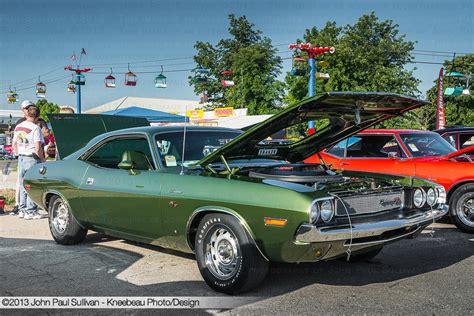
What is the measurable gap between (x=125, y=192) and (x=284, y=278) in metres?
1.75

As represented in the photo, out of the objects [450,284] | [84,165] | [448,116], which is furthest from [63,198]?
[448,116]

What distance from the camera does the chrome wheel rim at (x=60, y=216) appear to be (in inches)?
238

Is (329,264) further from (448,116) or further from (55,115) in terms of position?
(448,116)

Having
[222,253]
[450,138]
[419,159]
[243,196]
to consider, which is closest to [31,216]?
[222,253]

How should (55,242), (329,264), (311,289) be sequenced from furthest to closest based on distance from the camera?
1. (55,242)
2. (329,264)
3. (311,289)

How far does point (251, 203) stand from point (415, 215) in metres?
1.52

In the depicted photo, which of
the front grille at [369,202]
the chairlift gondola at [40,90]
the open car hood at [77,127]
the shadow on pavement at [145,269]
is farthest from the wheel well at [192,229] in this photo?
the chairlift gondola at [40,90]

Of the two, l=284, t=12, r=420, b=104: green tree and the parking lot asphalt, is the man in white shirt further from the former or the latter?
l=284, t=12, r=420, b=104: green tree

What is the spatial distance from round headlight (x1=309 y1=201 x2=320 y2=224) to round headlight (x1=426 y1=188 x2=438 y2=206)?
155cm

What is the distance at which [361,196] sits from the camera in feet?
13.3

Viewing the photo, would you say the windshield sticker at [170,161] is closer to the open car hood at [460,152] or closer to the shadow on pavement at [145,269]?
the shadow on pavement at [145,269]

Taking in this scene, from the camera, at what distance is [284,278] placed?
4508 millimetres

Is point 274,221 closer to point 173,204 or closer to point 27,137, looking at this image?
point 173,204

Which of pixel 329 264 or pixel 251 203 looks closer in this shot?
pixel 251 203
